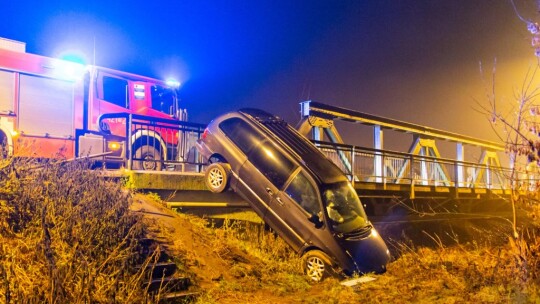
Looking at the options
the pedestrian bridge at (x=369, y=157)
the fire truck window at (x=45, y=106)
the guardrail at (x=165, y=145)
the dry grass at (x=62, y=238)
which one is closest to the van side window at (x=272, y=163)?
the pedestrian bridge at (x=369, y=157)

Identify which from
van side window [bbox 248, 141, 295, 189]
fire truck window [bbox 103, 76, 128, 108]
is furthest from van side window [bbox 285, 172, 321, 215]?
fire truck window [bbox 103, 76, 128, 108]

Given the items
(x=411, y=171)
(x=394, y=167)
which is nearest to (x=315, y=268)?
(x=394, y=167)

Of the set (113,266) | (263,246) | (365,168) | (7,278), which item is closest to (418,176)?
(365,168)

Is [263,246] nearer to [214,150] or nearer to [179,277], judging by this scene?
[214,150]

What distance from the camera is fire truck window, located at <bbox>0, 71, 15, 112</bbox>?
11.8 m

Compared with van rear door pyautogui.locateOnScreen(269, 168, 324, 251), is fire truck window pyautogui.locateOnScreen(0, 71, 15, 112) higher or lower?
higher

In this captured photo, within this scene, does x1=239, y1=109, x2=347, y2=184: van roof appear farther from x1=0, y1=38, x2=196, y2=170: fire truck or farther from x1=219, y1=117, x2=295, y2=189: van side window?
x1=0, y1=38, x2=196, y2=170: fire truck

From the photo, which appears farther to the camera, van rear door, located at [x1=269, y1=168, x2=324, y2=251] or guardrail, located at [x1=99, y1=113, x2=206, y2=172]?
guardrail, located at [x1=99, y1=113, x2=206, y2=172]

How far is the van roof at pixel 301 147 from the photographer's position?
8.76m

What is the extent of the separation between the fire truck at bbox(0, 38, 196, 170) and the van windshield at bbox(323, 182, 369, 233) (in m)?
4.36

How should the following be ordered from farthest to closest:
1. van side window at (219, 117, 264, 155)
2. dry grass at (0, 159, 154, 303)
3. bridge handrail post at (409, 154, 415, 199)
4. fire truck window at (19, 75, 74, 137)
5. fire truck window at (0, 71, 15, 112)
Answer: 1. bridge handrail post at (409, 154, 415, 199)
2. fire truck window at (19, 75, 74, 137)
3. fire truck window at (0, 71, 15, 112)
4. van side window at (219, 117, 264, 155)
5. dry grass at (0, 159, 154, 303)

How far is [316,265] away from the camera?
8.22m

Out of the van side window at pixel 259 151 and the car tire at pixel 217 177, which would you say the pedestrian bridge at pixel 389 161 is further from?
the car tire at pixel 217 177

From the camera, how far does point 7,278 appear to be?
415 centimetres
